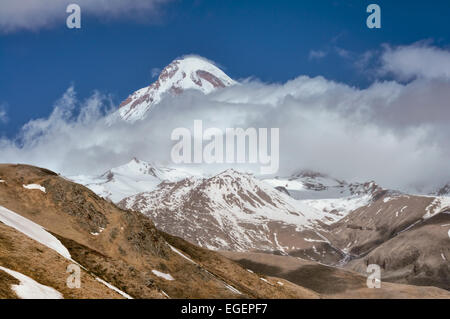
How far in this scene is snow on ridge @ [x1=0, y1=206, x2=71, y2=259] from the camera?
7969 cm

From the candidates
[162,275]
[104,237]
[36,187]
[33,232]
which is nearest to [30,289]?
[33,232]

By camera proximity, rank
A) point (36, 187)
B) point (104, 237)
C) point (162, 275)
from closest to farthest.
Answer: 1. point (162, 275)
2. point (104, 237)
3. point (36, 187)

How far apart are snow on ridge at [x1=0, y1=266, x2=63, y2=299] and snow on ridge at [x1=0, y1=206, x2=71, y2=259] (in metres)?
22.6

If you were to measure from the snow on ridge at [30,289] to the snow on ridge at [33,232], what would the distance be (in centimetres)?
2264

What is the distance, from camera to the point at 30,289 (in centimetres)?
5231

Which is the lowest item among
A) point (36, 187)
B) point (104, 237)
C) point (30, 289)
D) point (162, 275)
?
point (30, 289)

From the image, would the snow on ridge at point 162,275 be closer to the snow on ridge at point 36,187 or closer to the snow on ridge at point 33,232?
the snow on ridge at point 33,232

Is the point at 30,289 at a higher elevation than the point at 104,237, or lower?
lower

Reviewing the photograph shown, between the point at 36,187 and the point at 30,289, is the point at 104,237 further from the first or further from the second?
the point at 30,289

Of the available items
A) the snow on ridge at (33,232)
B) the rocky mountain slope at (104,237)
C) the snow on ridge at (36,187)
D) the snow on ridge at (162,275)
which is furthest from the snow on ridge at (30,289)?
the snow on ridge at (36,187)

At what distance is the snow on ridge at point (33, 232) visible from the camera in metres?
79.7

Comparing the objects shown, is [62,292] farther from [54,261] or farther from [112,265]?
[112,265]

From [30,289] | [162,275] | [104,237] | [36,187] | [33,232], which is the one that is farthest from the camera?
[36,187]

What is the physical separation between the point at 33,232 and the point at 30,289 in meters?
32.8
